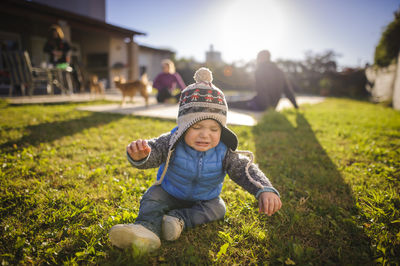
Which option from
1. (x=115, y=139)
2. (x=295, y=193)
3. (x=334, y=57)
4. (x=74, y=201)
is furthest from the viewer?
(x=334, y=57)

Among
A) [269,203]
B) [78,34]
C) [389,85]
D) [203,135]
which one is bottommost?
[269,203]

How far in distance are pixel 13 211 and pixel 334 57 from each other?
36.7m

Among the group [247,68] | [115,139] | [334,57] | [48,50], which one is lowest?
[115,139]

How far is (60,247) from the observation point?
4.54 feet

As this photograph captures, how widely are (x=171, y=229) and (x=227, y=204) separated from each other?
0.68 metres

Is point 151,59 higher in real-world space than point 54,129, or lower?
higher

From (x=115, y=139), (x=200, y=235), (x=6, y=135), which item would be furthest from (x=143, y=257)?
(x=6, y=135)

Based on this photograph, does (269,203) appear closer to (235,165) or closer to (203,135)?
(235,165)

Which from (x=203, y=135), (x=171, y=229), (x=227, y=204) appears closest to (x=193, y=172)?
(x=203, y=135)

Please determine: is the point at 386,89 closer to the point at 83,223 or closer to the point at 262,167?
the point at 262,167

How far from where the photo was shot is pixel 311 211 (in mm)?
1887

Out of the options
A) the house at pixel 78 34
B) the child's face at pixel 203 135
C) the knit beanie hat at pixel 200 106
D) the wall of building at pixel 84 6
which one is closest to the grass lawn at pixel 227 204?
the child's face at pixel 203 135

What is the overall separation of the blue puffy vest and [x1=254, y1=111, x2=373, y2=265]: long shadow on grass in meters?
0.59

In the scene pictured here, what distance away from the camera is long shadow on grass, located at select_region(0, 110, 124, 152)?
10.7ft
